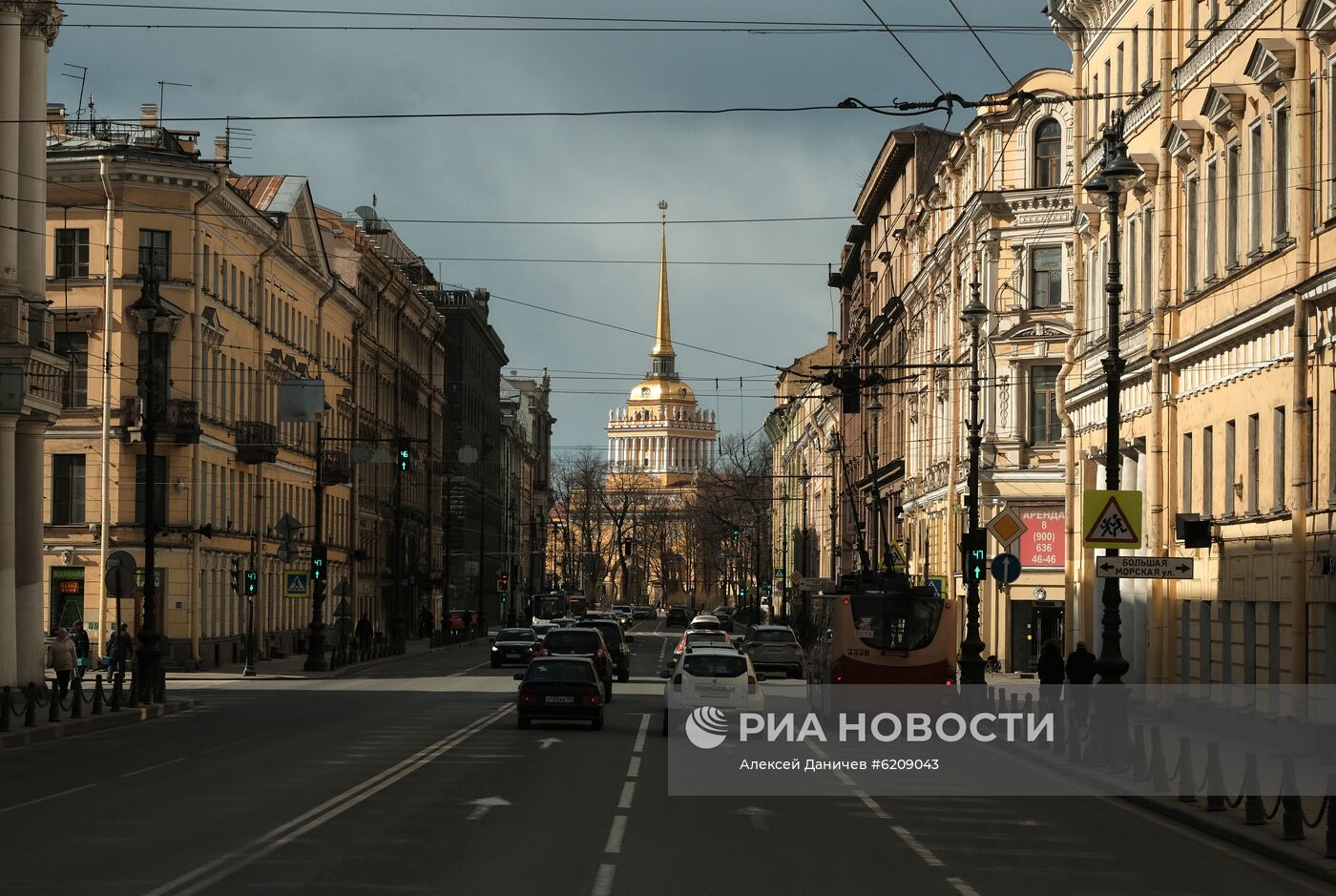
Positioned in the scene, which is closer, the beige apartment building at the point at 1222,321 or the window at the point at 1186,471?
the beige apartment building at the point at 1222,321

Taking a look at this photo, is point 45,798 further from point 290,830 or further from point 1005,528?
point 1005,528

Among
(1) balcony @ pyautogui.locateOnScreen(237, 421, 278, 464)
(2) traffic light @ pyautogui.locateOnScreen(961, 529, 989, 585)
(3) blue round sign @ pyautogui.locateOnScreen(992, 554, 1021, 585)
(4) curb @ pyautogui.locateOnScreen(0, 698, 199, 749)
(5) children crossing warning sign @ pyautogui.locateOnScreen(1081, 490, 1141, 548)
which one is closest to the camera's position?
(5) children crossing warning sign @ pyautogui.locateOnScreen(1081, 490, 1141, 548)

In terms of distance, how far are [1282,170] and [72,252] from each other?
130 ft

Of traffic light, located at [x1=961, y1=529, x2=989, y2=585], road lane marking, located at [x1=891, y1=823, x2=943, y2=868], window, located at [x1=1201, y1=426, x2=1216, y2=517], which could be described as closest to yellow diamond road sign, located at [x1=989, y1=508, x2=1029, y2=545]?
window, located at [x1=1201, y1=426, x2=1216, y2=517]

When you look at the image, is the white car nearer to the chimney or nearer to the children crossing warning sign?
the children crossing warning sign

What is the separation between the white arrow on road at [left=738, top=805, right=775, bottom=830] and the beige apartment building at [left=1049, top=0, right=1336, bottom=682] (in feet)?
37.8

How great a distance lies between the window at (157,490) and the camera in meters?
59.7

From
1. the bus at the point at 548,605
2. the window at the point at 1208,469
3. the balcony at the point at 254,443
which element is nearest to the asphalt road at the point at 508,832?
the window at the point at 1208,469

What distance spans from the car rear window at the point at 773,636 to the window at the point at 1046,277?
40.9 feet

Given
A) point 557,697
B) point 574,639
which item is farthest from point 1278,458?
point 574,639

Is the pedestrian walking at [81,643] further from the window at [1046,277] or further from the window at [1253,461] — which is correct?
the window at [1253,461]

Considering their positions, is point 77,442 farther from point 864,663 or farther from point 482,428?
point 482,428

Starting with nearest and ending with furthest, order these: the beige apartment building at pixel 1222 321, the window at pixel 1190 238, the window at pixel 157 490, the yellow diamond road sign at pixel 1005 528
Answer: the beige apartment building at pixel 1222 321, the yellow diamond road sign at pixel 1005 528, the window at pixel 1190 238, the window at pixel 157 490

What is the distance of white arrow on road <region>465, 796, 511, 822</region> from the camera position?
1921 centimetres
